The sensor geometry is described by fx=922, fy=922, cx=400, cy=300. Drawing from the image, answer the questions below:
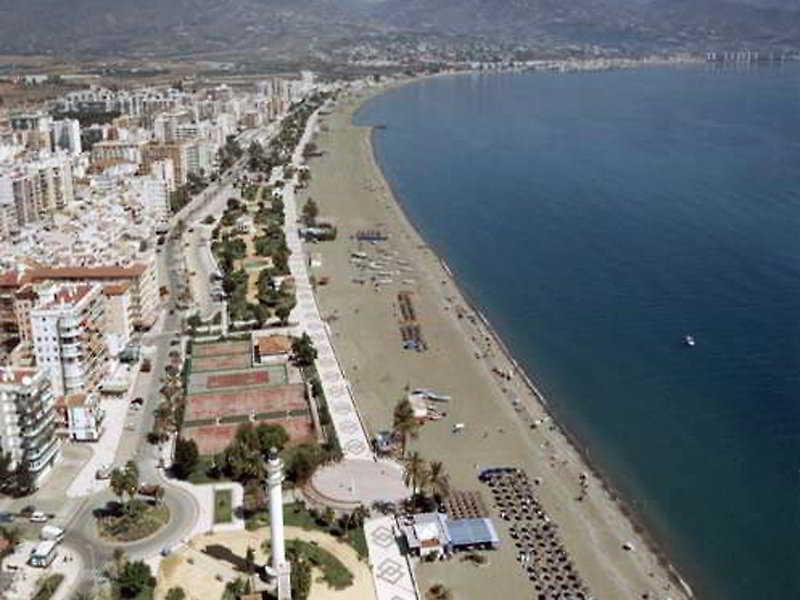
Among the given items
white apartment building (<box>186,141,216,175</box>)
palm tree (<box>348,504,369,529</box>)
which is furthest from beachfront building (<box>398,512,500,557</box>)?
white apartment building (<box>186,141,216,175</box>)

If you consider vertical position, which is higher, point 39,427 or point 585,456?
point 39,427

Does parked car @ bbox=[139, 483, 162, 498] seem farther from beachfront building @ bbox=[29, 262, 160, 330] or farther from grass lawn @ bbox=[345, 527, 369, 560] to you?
beachfront building @ bbox=[29, 262, 160, 330]

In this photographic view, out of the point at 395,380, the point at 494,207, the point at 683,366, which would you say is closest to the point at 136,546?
the point at 395,380

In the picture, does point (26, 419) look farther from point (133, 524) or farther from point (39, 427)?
point (133, 524)

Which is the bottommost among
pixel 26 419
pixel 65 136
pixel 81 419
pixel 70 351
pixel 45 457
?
pixel 45 457

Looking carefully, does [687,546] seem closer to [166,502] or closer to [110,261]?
[166,502]

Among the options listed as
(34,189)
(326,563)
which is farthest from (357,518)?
(34,189)

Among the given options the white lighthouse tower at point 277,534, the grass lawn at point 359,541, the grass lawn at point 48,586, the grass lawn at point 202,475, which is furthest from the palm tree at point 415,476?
the grass lawn at point 48,586
